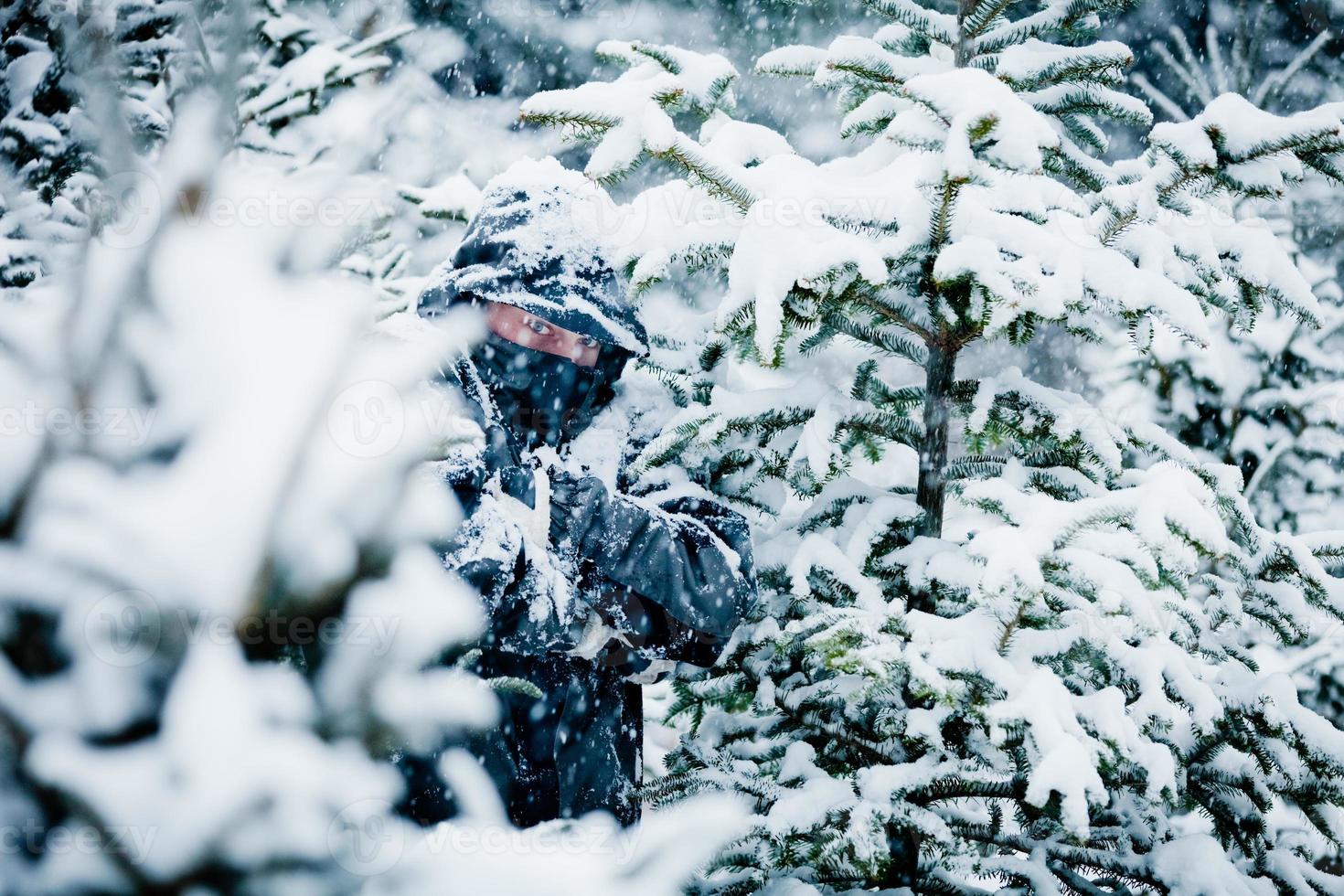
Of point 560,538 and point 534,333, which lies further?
point 534,333

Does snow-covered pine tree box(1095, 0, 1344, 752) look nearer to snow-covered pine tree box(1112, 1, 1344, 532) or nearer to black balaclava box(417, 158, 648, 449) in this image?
snow-covered pine tree box(1112, 1, 1344, 532)

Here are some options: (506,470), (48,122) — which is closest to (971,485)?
(506,470)

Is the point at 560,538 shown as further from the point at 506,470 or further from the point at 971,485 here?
the point at 971,485

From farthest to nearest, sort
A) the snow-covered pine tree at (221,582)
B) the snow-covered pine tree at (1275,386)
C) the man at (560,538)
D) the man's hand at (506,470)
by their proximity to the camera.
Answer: the snow-covered pine tree at (1275,386), the man's hand at (506,470), the man at (560,538), the snow-covered pine tree at (221,582)

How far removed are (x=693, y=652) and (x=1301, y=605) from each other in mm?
1824

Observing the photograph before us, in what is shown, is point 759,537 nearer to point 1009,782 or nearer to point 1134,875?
point 1009,782

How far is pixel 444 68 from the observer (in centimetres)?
707

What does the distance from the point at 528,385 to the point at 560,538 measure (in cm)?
56

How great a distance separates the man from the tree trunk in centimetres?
57

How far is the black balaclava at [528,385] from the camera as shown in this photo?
8.87ft

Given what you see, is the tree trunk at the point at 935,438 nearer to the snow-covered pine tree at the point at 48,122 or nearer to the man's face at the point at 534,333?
the man's face at the point at 534,333

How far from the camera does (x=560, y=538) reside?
94.8 inches

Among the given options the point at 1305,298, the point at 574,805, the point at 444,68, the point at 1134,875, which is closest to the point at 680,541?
the point at 574,805

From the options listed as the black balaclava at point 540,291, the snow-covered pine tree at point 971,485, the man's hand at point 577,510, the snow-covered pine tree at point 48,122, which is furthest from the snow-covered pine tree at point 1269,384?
the snow-covered pine tree at point 48,122
